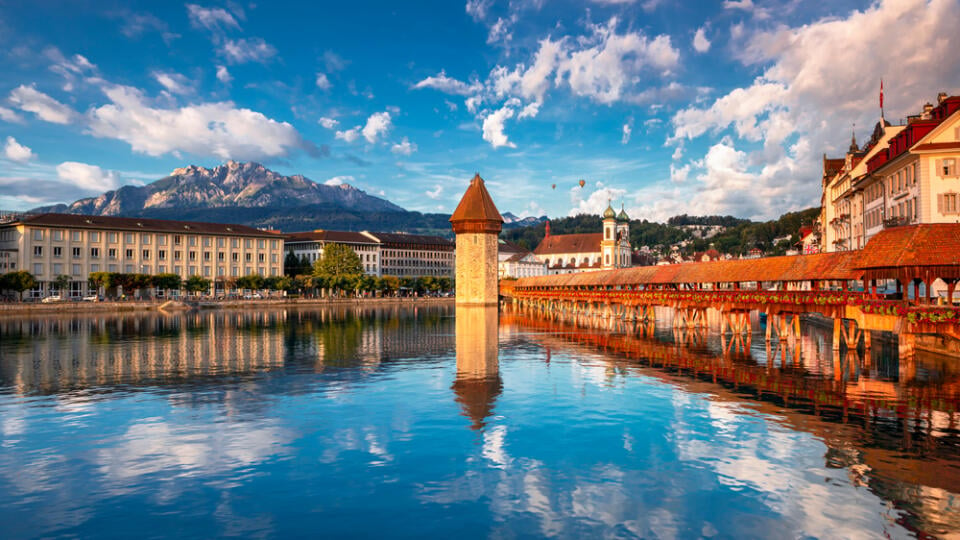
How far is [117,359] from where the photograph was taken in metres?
34.1

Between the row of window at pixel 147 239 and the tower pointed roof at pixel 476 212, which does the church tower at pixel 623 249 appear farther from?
the row of window at pixel 147 239

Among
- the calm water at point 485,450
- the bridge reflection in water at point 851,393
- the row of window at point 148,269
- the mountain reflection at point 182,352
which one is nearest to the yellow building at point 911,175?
the bridge reflection in water at point 851,393

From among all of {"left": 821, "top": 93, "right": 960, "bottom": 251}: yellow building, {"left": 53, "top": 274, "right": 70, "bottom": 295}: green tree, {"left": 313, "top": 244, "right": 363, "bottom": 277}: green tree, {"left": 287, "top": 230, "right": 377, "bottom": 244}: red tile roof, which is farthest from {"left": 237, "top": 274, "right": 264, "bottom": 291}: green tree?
{"left": 821, "top": 93, "right": 960, "bottom": 251}: yellow building

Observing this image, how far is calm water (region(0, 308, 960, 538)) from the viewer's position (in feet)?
37.8

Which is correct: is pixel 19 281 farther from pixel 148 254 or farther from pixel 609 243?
pixel 609 243

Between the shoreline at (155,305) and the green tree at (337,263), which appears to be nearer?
the shoreline at (155,305)

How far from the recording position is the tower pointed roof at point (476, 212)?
111312mm

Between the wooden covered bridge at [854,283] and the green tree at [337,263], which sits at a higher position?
the green tree at [337,263]

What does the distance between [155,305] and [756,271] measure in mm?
84072

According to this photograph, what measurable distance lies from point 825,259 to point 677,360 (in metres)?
10.4

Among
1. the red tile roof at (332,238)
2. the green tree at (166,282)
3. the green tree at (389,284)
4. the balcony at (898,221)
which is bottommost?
the green tree at (389,284)

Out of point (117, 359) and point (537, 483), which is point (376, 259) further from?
point (537, 483)

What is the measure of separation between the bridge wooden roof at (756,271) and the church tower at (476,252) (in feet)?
133

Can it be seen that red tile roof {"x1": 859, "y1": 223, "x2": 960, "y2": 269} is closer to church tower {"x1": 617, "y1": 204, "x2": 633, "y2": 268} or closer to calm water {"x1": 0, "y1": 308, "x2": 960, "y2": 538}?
calm water {"x1": 0, "y1": 308, "x2": 960, "y2": 538}
